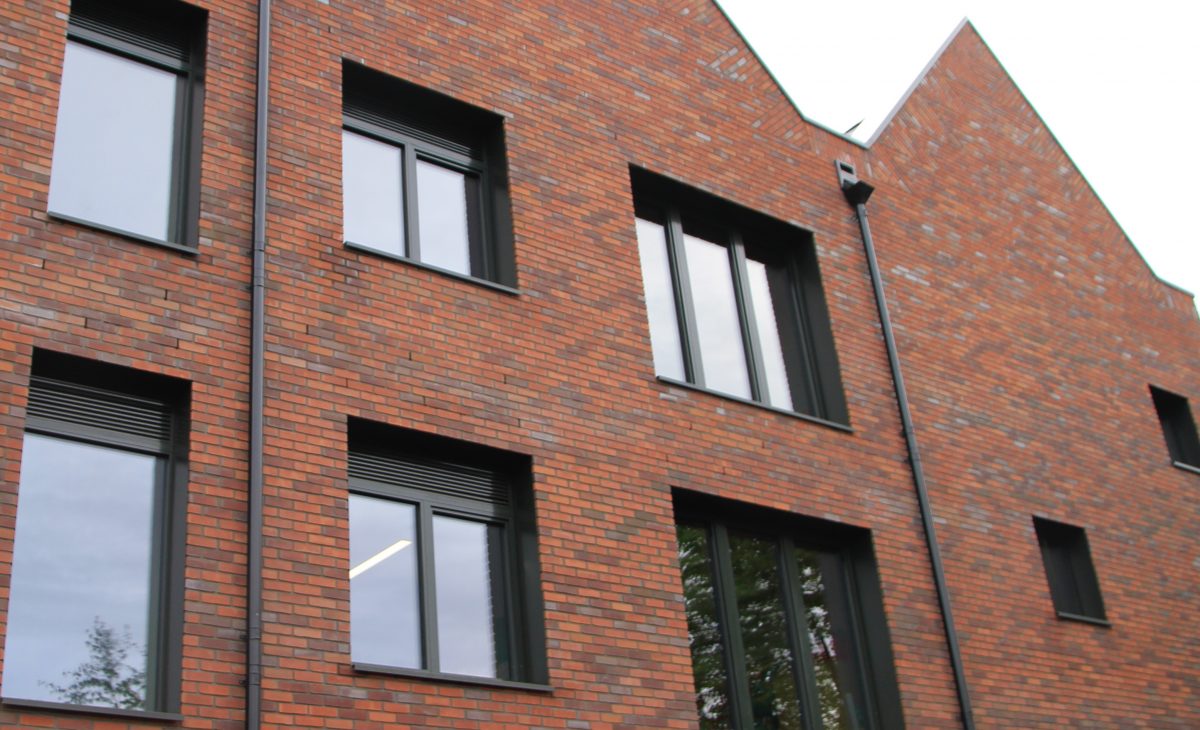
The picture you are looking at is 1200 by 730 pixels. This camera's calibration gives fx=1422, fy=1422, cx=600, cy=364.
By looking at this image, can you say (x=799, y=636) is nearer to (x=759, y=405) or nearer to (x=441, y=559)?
(x=759, y=405)

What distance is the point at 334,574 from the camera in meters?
9.30

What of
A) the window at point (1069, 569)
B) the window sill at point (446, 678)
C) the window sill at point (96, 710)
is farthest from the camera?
the window at point (1069, 569)

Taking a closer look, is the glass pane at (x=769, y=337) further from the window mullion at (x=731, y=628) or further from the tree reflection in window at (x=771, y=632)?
the window mullion at (x=731, y=628)

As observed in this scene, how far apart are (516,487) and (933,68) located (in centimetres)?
932

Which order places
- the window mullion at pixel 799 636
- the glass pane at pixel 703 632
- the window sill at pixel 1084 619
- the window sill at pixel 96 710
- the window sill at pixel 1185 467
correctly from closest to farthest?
the window sill at pixel 96 710 → the glass pane at pixel 703 632 → the window mullion at pixel 799 636 → the window sill at pixel 1084 619 → the window sill at pixel 1185 467

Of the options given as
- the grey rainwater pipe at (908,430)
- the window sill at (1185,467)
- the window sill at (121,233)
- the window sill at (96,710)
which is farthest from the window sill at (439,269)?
the window sill at (1185,467)

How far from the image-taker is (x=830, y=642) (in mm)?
12469

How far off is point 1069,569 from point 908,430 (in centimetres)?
277

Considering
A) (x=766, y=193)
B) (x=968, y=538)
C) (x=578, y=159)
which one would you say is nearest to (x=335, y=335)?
(x=578, y=159)

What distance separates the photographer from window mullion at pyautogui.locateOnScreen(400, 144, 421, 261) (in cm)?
1154

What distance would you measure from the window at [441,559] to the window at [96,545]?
1.34 meters

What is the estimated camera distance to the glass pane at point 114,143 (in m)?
10.1

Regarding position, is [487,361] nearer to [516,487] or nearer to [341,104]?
[516,487]

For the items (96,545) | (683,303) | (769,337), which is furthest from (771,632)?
(96,545)
